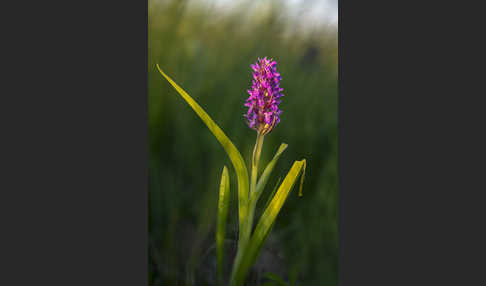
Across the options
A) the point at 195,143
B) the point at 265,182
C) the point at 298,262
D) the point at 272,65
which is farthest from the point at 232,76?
the point at 298,262

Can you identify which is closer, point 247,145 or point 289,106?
point 247,145

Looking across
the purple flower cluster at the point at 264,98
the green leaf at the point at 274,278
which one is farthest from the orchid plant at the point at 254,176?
the green leaf at the point at 274,278

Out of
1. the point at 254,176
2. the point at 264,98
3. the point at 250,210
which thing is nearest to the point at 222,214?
the point at 250,210

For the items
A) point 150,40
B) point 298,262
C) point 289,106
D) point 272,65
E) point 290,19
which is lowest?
point 298,262

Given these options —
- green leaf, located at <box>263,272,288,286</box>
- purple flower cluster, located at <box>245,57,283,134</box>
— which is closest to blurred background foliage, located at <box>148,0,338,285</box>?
green leaf, located at <box>263,272,288,286</box>

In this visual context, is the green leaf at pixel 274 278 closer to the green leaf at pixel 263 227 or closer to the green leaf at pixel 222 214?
the green leaf at pixel 263 227

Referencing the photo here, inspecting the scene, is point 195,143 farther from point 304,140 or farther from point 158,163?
point 304,140

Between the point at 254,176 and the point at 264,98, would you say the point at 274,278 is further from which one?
the point at 264,98
